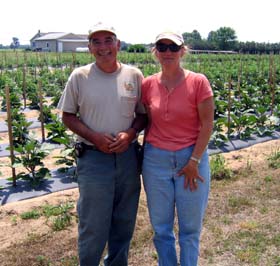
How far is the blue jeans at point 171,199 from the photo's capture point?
2404 mm

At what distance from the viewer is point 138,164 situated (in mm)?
2572

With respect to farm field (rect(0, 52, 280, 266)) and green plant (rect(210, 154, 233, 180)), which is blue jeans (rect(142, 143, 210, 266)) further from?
green plant (rect(210, 154, 233, 180))

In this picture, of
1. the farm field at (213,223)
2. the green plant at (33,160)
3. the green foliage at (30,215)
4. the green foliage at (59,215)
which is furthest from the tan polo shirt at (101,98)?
the green plant at (33,160)

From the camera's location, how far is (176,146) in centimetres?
238

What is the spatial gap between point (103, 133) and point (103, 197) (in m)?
0.39

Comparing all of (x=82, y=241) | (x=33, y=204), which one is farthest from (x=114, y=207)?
(x=33, y=204)

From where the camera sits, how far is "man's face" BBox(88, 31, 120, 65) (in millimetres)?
2330

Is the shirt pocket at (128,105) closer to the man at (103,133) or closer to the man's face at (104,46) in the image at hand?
the man at (103,133)

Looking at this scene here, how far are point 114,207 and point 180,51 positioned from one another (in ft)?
3.51

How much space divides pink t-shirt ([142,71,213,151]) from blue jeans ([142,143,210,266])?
6 centimetres

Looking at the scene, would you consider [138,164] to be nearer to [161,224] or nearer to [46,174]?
[161,224]

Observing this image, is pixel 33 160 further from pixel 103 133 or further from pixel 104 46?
pixel 104 46

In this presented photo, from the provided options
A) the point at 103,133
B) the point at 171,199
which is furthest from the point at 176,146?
the point at 103,133

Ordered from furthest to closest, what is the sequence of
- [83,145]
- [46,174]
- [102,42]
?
[46,174] → [83,145] → [102,42]
